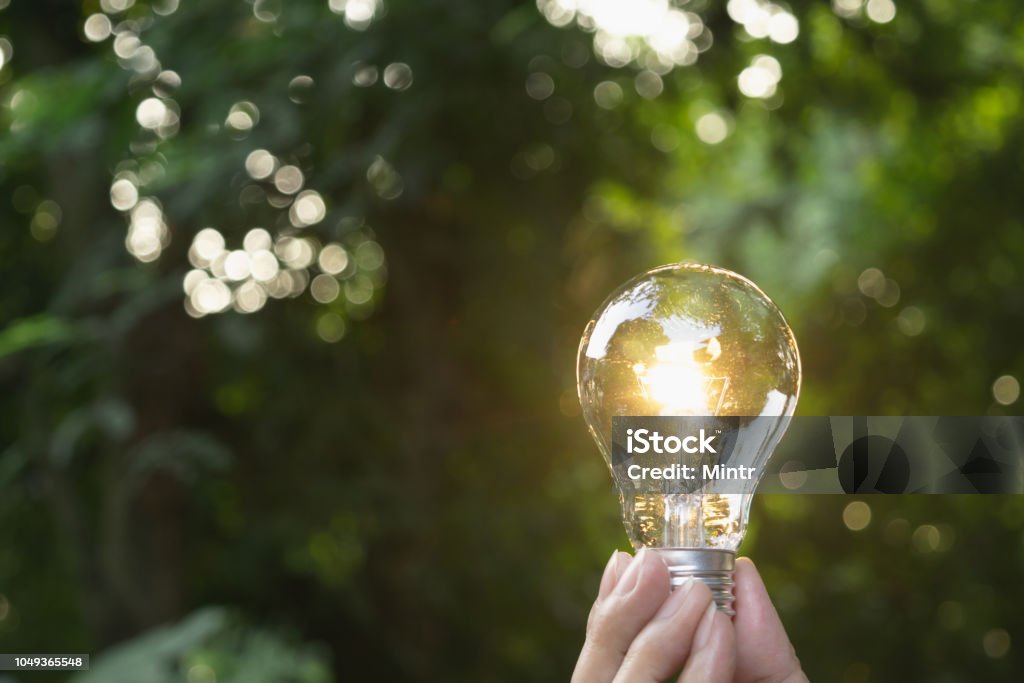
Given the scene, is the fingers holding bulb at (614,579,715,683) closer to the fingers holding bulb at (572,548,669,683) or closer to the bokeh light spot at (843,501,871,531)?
the fingers holding bulb at (572,548,669,683)

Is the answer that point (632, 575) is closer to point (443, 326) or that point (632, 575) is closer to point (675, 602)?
point (675, 602)

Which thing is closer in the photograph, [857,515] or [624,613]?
[624,613]

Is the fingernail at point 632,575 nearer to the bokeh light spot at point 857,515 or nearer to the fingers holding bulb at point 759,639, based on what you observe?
the fingers holding bulb at point 759,639

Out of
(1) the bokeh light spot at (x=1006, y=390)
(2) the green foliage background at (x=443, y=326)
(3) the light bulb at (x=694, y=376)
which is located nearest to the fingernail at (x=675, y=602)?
(3) the light bulb at (x=694, y=376)

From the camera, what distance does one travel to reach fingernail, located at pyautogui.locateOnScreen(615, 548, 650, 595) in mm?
925

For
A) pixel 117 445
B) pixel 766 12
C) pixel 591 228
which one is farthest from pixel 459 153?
pixel 117 445

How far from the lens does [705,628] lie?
92cm

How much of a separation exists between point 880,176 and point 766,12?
161cm

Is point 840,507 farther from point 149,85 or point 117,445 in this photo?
point 149,85

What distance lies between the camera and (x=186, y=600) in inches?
153

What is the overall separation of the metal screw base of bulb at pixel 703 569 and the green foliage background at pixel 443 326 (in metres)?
1.99

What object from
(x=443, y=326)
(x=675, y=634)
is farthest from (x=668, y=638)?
(x=443, y=326)

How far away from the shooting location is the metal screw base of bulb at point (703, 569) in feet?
3.11

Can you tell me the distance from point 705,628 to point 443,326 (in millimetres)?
3144
